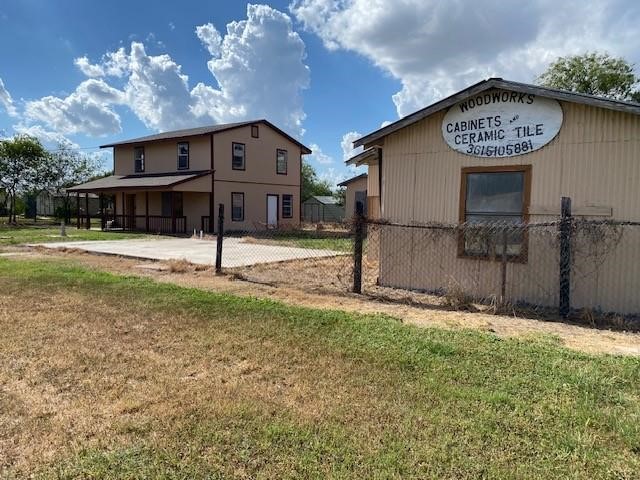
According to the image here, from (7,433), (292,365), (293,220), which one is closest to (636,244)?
(292,365)

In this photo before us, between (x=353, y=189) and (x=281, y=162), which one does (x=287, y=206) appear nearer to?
(x=281, y=162)

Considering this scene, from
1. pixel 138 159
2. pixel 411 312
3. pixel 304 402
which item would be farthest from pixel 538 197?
pixel 138 159

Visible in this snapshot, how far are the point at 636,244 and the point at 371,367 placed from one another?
4.49m

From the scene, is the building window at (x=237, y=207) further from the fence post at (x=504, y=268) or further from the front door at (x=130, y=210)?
the fence post at (x=504, y=268)

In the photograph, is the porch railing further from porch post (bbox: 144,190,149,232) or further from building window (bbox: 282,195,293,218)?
building window (bbox: 282,195,293,218)

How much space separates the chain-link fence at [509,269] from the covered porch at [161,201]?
15556mm

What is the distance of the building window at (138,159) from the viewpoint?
27.8 metres

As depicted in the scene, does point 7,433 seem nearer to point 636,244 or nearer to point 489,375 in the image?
point 489,375

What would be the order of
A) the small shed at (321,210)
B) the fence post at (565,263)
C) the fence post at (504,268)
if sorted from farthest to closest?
the small shed at (321,210), the fence post at (504,268), the fence post at (565,263)

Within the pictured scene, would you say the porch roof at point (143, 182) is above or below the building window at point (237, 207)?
above

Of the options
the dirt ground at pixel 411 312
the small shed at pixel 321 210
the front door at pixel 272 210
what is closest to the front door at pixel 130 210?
the front door at pixel 272 210

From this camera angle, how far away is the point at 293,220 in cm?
2912

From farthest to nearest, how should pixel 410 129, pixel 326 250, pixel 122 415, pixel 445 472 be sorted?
1. pixel 326 250
2. pixel 410 129
3. pixel 122 415
4. pixel 445 472

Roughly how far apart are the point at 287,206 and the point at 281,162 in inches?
106
